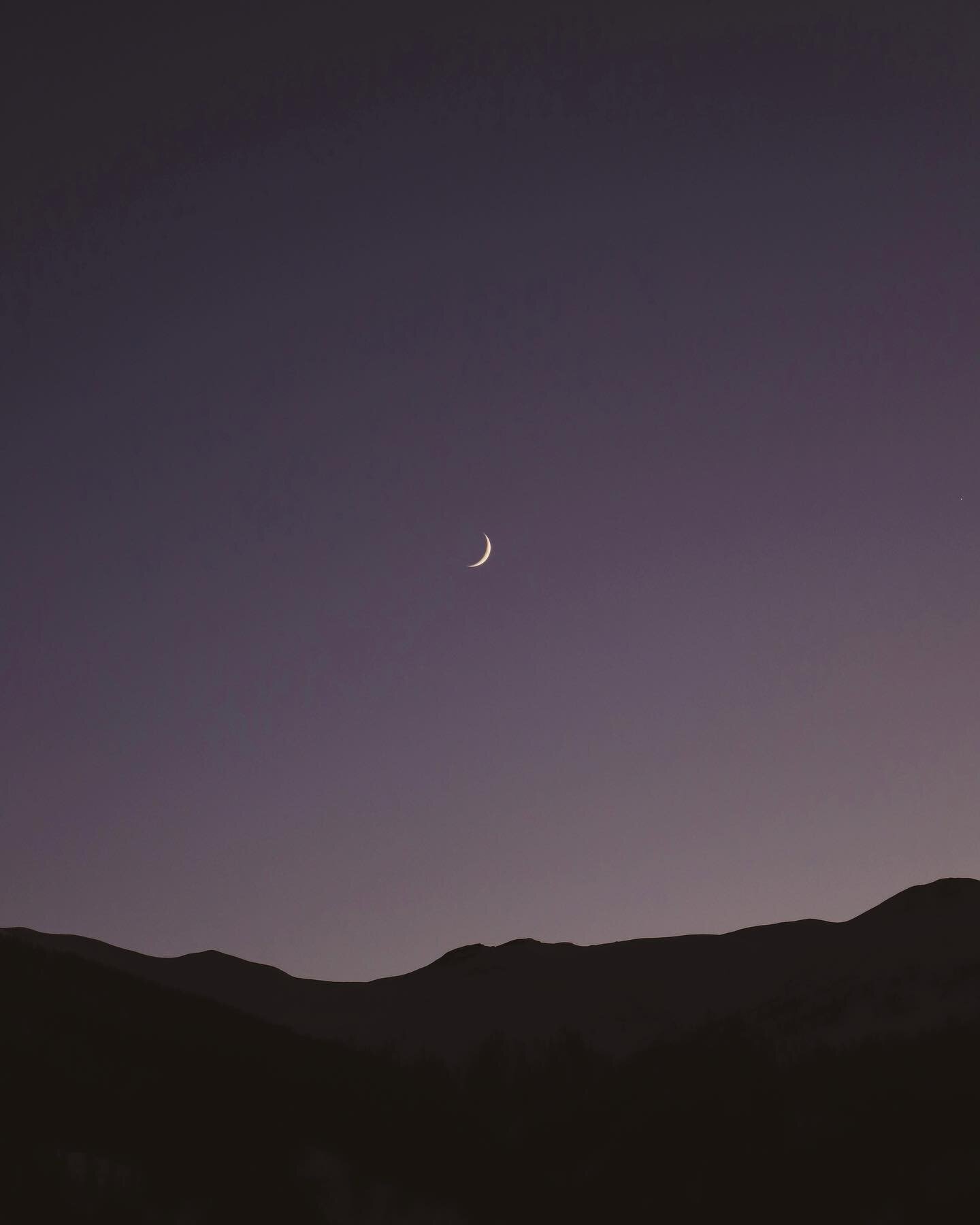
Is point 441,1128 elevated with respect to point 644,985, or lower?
lower

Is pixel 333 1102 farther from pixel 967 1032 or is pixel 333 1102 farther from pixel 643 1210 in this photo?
pixel 967 1032

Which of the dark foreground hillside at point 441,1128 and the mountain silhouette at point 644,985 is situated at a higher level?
the mountain silhouette at point 644,985

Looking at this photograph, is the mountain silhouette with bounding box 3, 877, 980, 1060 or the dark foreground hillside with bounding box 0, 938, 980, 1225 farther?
the mountain silhouette with bounding box 3, 877, 980, 1060

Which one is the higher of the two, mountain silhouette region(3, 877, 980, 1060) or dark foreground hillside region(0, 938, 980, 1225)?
mountain silhouette region(3, 877, 980, 1060)

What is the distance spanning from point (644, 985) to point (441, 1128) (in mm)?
10410

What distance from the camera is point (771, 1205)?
27.2 metres

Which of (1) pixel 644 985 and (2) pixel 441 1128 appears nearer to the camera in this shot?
(2) pixel 441 1128

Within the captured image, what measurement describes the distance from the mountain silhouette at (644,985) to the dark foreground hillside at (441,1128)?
161cm

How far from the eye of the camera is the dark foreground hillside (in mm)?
25875

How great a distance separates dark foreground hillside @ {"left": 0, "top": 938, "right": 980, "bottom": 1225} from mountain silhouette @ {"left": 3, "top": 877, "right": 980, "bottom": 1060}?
1.61 m

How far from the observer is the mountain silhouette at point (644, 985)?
33.5 metres

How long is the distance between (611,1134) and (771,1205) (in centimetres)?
452

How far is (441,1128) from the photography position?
3144cm

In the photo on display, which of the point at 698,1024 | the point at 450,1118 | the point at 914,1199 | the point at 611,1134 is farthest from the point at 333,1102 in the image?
the point at 914,1199
